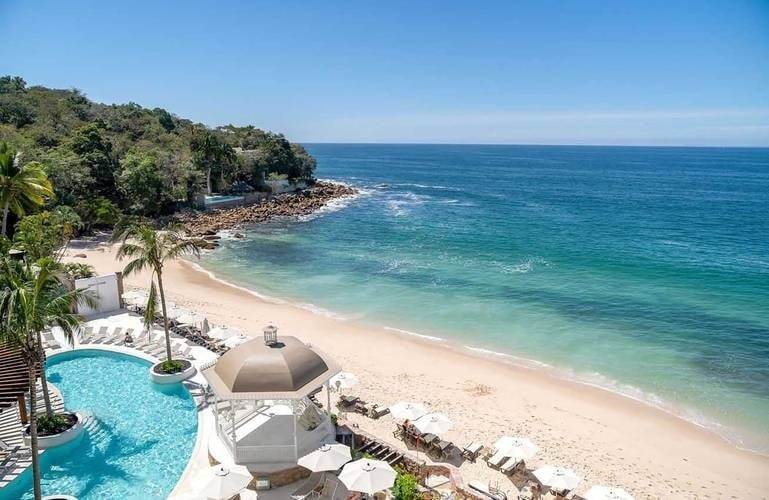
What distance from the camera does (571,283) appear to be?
34188 mm

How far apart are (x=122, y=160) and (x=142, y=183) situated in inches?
181

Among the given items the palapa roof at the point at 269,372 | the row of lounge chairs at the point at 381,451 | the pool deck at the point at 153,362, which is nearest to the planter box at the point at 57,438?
the pool deck at the point at 153,362

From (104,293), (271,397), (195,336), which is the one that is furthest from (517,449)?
(104,293)

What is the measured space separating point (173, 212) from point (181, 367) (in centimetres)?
3905

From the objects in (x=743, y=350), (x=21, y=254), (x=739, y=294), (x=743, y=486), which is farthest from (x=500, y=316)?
(x=21, y=254)

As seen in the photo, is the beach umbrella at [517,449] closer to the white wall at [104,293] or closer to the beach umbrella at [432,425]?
the beach umbrella at [432,425]

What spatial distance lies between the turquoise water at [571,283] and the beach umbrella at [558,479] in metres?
8.80

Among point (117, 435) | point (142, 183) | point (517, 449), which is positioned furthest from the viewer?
point (142, 183)

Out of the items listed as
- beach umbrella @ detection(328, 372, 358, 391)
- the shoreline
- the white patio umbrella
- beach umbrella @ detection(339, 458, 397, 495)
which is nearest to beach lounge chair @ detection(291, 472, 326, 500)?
beach umbrella @ detection(339, 458, 397, 495)

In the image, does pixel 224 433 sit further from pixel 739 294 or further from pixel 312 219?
pixel 312 219

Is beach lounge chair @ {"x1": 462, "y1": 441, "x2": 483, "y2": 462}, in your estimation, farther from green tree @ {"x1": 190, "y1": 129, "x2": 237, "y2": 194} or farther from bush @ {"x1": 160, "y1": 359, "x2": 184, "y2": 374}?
green tree @ {"x1": 190, "y1": 129, "x2": 237, "y2": 194}

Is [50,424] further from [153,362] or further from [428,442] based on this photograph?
[428,442]

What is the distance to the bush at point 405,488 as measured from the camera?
1127 cm

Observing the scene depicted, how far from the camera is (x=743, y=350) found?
23.6 meters
